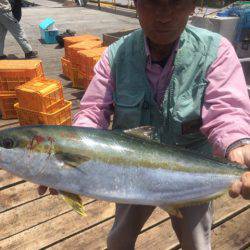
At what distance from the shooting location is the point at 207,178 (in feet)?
7.04

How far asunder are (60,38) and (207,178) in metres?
10.7

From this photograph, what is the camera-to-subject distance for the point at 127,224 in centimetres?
287

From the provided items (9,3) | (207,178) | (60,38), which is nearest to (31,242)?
(207,178)

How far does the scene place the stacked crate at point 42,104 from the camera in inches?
229

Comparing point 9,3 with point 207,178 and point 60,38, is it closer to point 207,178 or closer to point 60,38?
point 60,38

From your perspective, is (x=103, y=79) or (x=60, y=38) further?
(x=60, y=38)

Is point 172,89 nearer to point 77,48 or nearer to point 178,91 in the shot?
point 178,91

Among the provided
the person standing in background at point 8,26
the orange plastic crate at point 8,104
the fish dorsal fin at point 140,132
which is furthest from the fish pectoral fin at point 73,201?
the person standing in background at point 8,26

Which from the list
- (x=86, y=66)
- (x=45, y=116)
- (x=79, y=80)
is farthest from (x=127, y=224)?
(x=79, y=80)

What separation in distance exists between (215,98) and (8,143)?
4.20 ft

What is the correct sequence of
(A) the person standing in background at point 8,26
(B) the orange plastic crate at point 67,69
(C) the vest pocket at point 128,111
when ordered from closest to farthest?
(C) the vest pocket at point 128,111 < (B) the orange plastic crate at point 67,69 < (A) the person standing in background at point 8,26

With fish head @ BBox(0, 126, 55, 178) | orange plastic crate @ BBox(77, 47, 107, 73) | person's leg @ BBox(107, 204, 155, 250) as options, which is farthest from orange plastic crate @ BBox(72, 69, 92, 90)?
fish head @ BBox(0, 126, 55, 178)

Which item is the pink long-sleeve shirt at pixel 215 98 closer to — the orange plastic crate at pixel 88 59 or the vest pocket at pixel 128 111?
the vest pocket at pixel 128 111

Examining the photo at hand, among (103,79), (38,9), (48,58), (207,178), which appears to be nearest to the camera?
(207,178)
